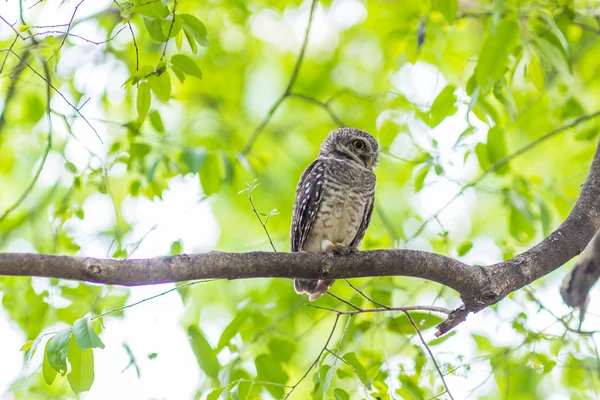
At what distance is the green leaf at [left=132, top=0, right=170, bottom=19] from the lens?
2195mm

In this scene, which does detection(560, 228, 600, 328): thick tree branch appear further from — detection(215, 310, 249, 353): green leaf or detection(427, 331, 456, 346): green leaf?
detection(215, 310, 249, 353): green leaf

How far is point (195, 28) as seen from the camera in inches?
91.0

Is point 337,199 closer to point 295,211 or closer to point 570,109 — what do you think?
point 295,211

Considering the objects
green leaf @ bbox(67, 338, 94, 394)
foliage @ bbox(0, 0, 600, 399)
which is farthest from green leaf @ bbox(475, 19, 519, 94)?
green leaf @ bbox(67, 338, 94, 394)

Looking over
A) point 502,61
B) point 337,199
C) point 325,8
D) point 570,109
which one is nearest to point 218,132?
point 325,8

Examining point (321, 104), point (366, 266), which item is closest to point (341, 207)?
point (321, 104)

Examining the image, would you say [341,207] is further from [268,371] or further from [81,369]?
[81,369]

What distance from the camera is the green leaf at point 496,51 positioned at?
2.57 metres

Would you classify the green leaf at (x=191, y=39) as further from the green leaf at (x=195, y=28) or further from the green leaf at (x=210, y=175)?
the green leaf at (x=210, y=175)

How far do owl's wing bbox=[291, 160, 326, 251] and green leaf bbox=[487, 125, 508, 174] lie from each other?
3.36 feet

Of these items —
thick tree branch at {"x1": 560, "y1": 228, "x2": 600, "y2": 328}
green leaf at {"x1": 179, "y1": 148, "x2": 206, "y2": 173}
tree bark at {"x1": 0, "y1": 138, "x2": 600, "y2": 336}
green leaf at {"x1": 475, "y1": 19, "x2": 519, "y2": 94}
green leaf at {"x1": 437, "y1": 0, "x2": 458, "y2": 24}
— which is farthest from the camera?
green leaf at {"x1": 179, "y1": 148, "x2": 206, "y2": 173}

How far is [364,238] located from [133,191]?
1492 millimetres

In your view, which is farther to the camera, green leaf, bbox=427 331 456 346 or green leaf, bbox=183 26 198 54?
green leaf, bbox=427 331 456 346

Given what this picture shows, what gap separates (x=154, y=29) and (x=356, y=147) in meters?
2.19
